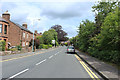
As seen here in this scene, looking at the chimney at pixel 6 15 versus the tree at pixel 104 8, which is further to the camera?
the chimney at pixel 6 15

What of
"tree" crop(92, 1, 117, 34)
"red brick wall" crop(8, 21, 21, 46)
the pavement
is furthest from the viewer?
"red brick wall" crop(8, 21, 21, 46)

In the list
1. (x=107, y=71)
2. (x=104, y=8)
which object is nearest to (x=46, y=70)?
(x=107, y=71)

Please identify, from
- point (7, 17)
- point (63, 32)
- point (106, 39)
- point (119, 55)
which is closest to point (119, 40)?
point (119, 55)

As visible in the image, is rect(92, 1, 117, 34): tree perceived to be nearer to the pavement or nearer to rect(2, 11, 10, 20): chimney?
the pavement

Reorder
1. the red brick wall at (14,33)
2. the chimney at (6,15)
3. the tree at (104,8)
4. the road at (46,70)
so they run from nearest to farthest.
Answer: the road at (46,70), the tree at (104,8), the chimney at (6,15), the red brick wall at (14,33)

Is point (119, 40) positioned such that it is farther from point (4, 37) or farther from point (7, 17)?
point (7, 17)

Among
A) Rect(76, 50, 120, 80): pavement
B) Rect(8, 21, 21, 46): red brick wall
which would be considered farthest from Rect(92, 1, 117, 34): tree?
Rect(8, 21, 21, 46): red brick wall

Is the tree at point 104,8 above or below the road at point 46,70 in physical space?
above

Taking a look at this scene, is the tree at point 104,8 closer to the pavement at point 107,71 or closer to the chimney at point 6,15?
the pavement at point 107,71

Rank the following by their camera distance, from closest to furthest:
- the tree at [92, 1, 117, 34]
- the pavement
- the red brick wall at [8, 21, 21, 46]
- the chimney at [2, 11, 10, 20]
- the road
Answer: the pavement
the road
the tree at [92, 1, 117, 34]
the chimney at [2, 11, 10, 20]
the red brick wall at [8, 21, 21, 46]

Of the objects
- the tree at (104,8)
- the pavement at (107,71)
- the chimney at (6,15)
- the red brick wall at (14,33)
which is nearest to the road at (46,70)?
the pavement at (107,71)

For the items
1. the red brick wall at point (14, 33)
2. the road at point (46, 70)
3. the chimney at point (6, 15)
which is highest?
the chimney at point (6, 15)

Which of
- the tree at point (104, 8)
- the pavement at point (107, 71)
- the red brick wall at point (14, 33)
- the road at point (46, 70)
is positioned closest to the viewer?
the pavement at point (107, 71)

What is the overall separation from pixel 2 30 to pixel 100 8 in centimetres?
2180
